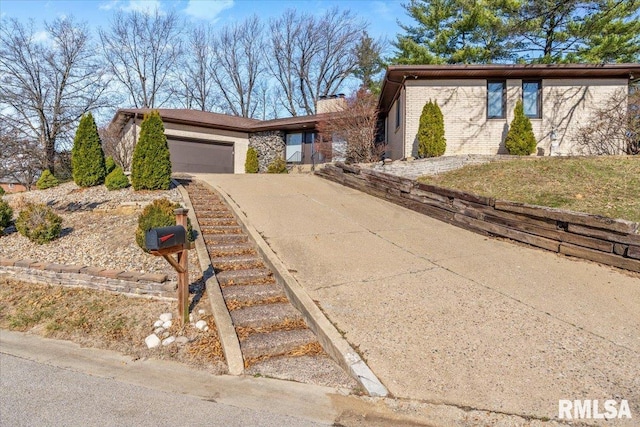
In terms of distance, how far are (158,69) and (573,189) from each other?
36.1m

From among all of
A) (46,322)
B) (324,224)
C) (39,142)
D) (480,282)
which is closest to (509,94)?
(324,224)

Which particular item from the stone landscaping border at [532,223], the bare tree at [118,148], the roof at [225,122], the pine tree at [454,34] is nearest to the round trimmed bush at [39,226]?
the stone landscaping border at [532,223]

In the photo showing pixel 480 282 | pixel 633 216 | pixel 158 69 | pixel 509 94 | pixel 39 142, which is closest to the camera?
pixel 480 282

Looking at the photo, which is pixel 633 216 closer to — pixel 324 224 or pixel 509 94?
pixel 324 224

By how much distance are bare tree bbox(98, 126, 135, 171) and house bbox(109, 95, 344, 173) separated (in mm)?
174

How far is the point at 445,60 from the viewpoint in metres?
21.4

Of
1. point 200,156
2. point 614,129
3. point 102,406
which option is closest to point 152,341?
point 102,406

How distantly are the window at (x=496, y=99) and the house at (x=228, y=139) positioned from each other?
7058 mm

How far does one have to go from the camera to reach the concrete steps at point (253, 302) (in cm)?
351

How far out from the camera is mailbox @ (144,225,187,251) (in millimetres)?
3307

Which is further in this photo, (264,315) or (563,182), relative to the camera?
(563,182)

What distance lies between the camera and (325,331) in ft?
11.5

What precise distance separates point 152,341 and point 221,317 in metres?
0.70

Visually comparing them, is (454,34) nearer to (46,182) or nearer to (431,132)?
(431,132)
